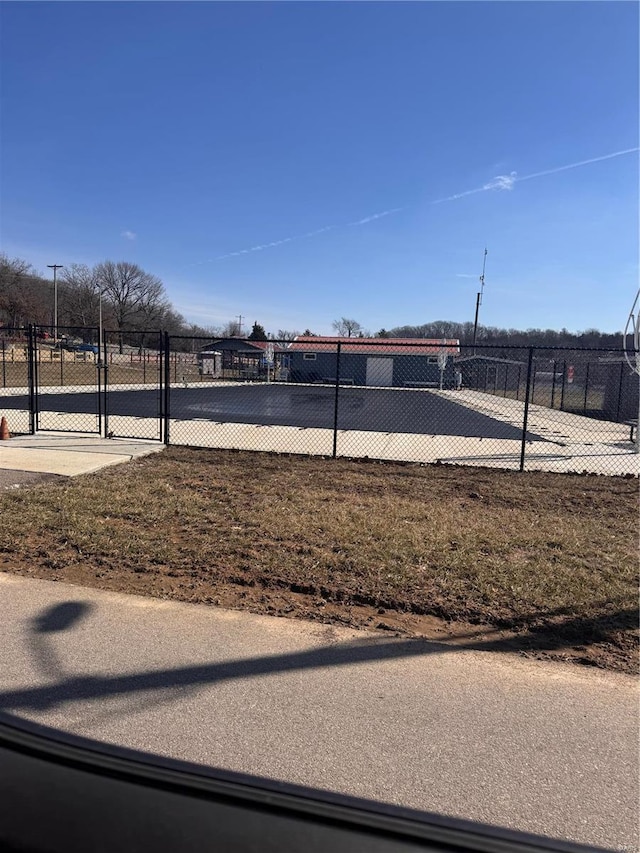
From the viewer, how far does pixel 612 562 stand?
5152mm

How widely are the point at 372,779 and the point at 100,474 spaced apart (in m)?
6.81

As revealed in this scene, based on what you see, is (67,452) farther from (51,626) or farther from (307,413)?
(307,413)

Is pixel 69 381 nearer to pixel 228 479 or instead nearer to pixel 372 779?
pixel 228 479

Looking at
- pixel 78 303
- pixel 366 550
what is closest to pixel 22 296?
pixel 78 303

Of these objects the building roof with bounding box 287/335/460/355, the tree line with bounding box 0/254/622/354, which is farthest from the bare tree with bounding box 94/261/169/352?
the building roof with bounding box 287/335/460/355

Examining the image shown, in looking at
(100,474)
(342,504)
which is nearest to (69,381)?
(100,474)

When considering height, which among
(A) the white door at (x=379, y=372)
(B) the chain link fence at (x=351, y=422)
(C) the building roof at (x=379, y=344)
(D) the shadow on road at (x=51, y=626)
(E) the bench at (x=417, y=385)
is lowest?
(D) the shadow on road at (x=51, y=626)

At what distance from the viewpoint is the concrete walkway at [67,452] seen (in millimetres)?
8438

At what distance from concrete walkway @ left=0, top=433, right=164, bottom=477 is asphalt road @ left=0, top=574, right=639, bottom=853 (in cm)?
492

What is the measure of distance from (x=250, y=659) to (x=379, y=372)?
143 feet

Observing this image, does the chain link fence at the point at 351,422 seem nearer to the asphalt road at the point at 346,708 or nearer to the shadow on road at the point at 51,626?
the asphalt road at the point at 346,708

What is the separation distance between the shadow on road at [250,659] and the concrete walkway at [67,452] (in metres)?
5.03

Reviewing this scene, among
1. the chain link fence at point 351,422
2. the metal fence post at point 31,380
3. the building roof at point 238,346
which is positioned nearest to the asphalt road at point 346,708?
the building roof at point 238,346

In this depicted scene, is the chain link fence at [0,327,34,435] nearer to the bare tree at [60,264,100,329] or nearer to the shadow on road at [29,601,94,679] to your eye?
the shadow on road at [29,601,94,679]
